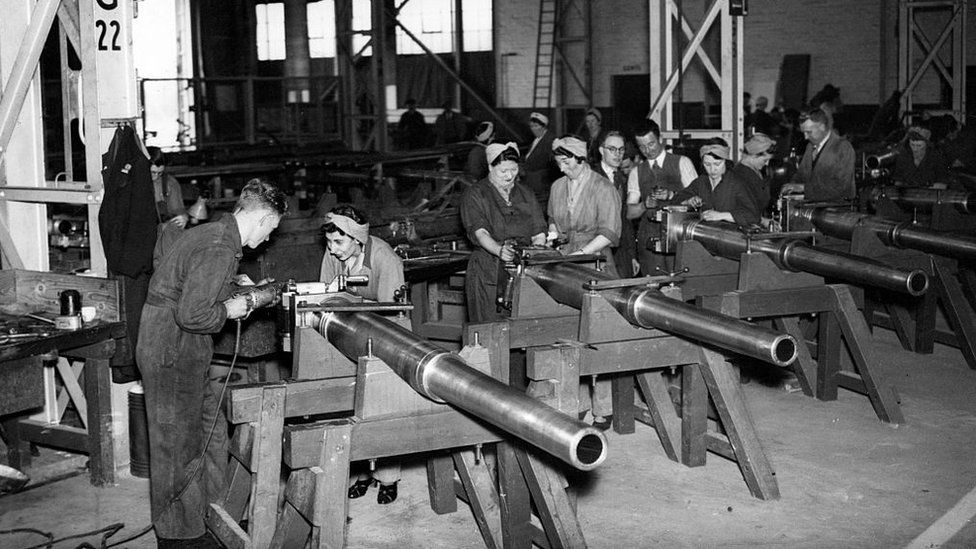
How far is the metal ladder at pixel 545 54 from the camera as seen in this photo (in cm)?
2131

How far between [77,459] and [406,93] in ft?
59.1

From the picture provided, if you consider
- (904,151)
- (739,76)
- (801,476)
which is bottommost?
(801,476)

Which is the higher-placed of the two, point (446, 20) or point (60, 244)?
point (446, 20)

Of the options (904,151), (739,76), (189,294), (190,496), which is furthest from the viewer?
(904,151)

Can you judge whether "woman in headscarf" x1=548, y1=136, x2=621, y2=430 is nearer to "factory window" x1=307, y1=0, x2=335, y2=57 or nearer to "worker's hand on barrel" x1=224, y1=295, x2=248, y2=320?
"worker's hand on barrel" x1=224, y1=295, x2=248, y2=320

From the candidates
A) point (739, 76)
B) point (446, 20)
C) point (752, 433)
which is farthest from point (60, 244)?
point (446, 20)

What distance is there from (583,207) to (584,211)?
3 centimetres

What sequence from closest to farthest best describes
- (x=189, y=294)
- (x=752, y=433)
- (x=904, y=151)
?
(x=189, y=294)
(x=752, y=433)
(x=904, y=151)

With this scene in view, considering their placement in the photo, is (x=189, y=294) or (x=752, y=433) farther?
(x=752, y=433)

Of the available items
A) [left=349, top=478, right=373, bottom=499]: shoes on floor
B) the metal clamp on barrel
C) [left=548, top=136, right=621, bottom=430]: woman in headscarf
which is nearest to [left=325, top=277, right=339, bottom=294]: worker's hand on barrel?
the metal clamp on barrel

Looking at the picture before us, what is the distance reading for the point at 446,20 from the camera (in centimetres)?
2272

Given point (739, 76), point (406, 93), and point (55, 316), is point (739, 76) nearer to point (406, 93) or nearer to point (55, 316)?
point (55, 316)

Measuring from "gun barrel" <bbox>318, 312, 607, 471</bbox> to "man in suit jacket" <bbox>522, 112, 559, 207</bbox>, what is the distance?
706 centimetres

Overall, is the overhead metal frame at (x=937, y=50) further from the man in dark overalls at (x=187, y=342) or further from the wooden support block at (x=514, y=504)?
the man in dark overalls at (x=187, y=342)
